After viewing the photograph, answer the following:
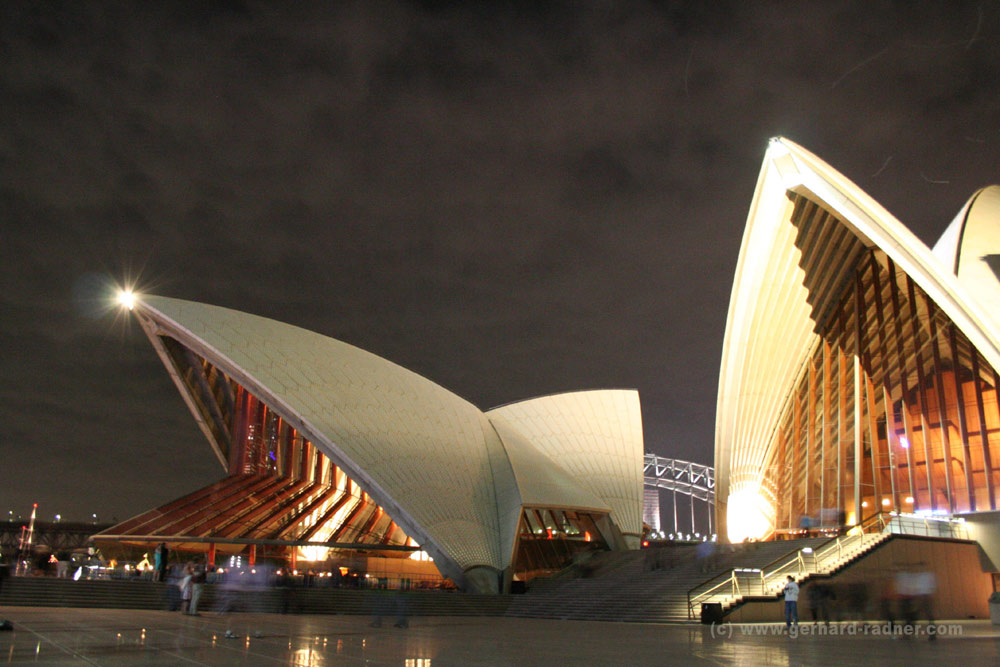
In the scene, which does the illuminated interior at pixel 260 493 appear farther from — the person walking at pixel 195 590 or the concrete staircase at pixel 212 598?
the person walking at pixel 195 590

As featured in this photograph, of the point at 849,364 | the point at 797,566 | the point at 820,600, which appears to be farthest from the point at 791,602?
the point at 849,364

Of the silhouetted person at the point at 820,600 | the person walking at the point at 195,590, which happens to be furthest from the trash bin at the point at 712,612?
the person walking at the point at 195,590

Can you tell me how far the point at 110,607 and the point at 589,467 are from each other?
1916cm

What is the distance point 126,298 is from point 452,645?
19.7 meters

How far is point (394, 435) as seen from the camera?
24797 millimetres

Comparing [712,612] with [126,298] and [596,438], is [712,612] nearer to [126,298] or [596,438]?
[596,438]

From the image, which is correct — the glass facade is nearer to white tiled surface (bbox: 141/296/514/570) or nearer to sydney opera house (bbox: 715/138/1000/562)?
sydney opera house (bbox: 715/138/1000/562)

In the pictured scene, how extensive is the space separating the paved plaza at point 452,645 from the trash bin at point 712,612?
0.88m

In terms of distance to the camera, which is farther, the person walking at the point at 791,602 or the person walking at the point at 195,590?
the person walking at the point at 195,590

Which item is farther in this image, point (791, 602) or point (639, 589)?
point (639, 589)

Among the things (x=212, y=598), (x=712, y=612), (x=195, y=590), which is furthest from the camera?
(x=212, y=598)

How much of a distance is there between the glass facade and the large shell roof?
8.31m

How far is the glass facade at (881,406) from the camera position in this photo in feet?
75.5

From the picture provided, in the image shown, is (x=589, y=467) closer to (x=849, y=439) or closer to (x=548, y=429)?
(x=548, y=429)
